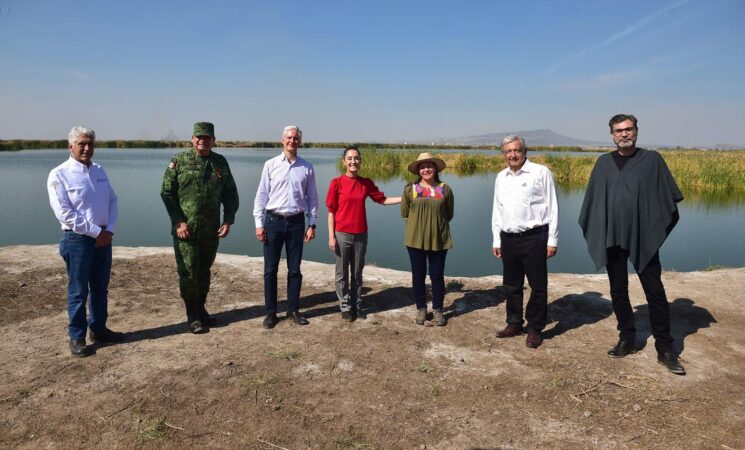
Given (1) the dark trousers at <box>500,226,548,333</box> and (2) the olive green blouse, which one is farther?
(2) the olive green blouse

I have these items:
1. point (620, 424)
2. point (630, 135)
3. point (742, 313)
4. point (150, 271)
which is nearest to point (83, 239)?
point (150, 271)

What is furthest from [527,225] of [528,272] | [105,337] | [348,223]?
[105,337]

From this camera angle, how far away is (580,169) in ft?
86.9

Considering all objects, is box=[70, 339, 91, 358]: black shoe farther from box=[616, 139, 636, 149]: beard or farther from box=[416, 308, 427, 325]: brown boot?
box=[616, 139, 636, 149]: beard

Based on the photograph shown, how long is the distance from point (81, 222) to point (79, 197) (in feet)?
0.69

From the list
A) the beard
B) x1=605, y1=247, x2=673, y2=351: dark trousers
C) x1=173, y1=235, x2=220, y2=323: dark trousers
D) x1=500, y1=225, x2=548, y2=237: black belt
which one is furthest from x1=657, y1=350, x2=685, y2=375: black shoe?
x1=173, y1=235, x2=220, y2=323: dark trousers

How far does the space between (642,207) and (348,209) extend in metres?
2.58

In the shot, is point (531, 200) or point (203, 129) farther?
point (203, 129)

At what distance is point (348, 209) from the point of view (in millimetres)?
4520

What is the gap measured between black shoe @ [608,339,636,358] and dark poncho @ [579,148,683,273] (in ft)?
2.38

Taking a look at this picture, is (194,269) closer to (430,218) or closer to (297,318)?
(297,318)

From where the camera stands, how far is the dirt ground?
9.16 ft

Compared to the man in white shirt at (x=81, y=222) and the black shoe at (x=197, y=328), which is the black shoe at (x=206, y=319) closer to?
the black shoe at (x=197, y=328)

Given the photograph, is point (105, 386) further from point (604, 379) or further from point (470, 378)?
point (604, 379)
